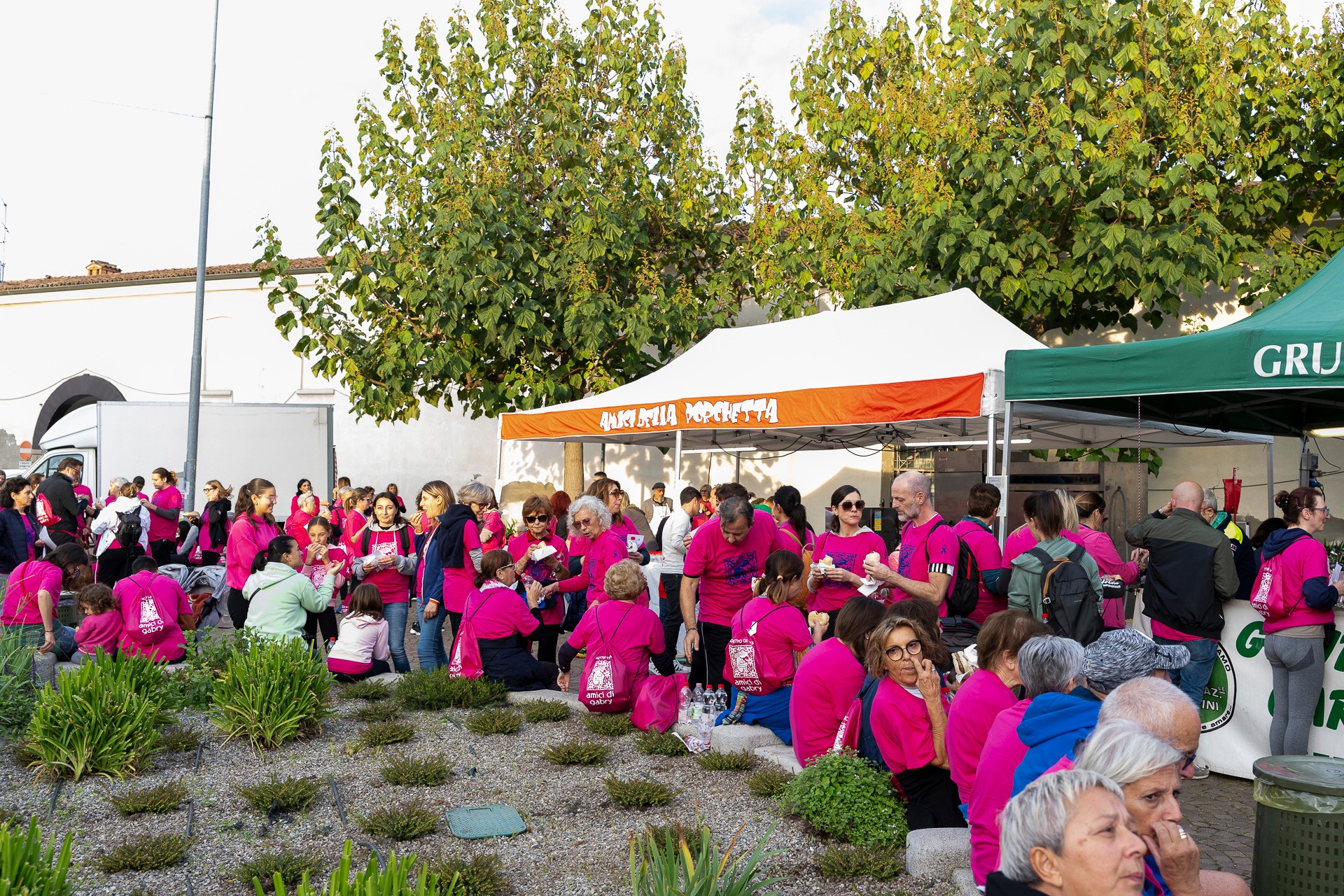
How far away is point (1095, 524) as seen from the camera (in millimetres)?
8016

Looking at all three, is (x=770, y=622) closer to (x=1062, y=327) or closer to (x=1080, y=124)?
(x=1080, y=124)

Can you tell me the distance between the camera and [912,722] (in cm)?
473

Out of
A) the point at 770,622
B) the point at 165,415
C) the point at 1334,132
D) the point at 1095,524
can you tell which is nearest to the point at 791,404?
the point at 1095,524

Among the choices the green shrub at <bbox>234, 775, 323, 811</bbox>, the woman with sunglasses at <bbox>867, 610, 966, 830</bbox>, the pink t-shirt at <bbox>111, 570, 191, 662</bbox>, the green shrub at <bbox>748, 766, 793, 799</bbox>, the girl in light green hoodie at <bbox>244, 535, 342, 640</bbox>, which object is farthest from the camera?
the girl in light green hoodie at <bbox>244, 535, 342, 640</bbox>

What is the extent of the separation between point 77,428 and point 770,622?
52.3 feet

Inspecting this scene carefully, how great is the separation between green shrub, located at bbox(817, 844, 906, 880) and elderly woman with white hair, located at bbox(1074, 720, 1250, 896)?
1.54 meters

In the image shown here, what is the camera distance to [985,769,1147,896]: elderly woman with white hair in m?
2.56

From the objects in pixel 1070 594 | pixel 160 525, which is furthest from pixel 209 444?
pixel 1070 594

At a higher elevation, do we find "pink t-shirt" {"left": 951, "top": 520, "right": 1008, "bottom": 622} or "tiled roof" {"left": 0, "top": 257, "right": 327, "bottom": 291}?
"tiled roof" {"left": 0, "top": 257, "right": 327, "bottom": 291}

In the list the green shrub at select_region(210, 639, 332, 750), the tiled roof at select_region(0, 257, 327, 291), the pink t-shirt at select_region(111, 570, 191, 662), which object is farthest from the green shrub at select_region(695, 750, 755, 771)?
the tiled roof at select_region(0, 257, 327, 291)

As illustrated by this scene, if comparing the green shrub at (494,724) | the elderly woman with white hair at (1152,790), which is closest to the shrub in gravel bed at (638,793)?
the green shrub at (494,724)

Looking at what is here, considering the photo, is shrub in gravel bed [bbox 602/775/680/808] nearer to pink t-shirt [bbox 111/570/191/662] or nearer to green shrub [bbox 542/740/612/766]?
green shrub [bbox 542/740/612/766]

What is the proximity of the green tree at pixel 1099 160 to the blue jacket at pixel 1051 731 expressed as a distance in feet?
35.4

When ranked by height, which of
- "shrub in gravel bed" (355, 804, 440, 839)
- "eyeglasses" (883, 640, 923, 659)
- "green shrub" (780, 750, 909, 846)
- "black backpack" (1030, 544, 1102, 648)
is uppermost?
"black backpack" (1030, 544, 1102, 648)
